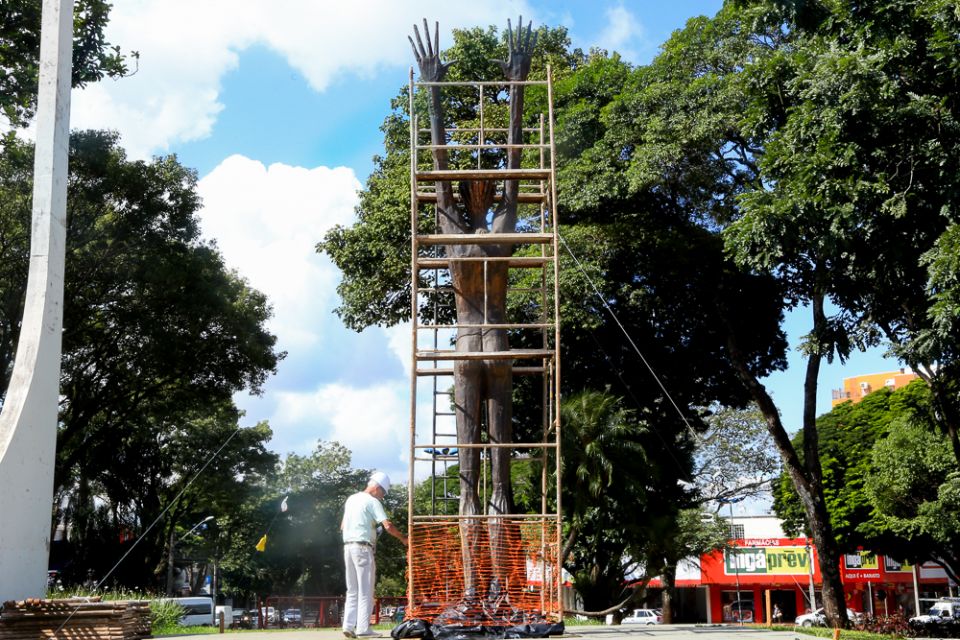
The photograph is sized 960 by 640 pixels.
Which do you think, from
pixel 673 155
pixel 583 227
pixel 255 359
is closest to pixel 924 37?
pixel 673 155

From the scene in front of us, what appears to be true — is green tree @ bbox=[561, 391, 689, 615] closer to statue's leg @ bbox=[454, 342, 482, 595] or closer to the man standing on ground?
statue's leg @ bbox=[454, 342, 482, 595]

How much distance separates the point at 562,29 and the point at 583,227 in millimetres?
9299

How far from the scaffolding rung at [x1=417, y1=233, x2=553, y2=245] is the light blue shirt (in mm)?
3452

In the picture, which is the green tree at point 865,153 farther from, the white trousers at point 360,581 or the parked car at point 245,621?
the parked car at point 245,621

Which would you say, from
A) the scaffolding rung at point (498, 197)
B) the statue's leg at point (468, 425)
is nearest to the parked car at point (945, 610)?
the scaffolding rung at point (498, 197)

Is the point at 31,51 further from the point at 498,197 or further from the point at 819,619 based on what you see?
the point at 819,619

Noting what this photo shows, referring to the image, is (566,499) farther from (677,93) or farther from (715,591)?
(715,591)

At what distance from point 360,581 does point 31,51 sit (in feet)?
46.2

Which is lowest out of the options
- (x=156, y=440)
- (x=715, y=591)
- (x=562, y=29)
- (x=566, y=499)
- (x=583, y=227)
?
(x=715, y=591)

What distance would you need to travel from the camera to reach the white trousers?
969 centimetres

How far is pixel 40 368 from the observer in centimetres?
1076

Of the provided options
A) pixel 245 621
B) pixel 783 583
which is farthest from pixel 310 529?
pixel 783 583

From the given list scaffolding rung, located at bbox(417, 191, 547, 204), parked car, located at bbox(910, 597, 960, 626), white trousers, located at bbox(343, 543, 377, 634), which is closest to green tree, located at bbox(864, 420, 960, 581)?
parked car, located at bbox(910, 597, 960, 626)

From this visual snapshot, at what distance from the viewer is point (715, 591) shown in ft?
165
